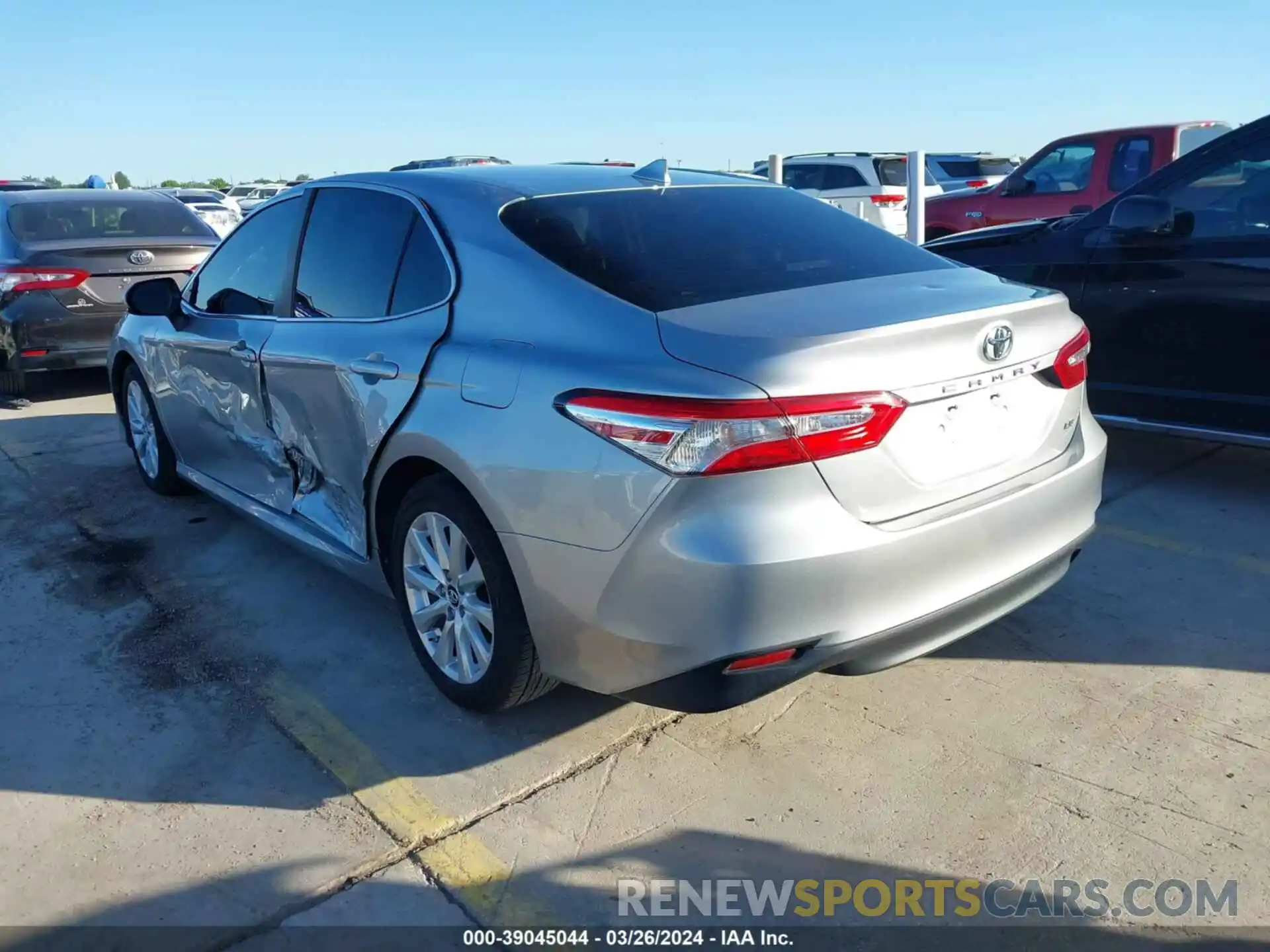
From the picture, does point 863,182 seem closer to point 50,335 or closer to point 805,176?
point 805,176

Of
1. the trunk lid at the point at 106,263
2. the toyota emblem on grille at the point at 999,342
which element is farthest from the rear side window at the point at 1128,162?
the toyota emblem on grille at the point at 999,342

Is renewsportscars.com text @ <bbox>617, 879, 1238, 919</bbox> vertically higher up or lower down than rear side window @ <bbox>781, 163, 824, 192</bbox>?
lower down

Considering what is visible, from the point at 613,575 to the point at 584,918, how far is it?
0.78 meters

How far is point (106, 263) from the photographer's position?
26.5 feet

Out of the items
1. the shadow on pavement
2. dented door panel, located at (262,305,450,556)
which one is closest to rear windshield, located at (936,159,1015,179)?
dented door panel, located at (262,305,450,556)

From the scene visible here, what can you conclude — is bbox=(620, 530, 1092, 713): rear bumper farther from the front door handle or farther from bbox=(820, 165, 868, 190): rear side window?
bbox=(820, 165, 868, 190): rear side window

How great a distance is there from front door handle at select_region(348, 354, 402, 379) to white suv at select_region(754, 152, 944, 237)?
12353 mm

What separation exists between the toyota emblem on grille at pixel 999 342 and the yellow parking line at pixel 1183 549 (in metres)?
1.98

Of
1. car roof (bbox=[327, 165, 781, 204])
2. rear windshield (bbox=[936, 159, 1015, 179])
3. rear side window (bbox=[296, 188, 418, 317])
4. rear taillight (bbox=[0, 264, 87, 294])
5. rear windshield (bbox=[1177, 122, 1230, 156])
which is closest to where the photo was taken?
car roof (bbox=[327, 165, 781, 204])

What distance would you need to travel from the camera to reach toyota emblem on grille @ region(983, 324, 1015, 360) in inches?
112

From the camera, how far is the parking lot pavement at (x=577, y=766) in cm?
264

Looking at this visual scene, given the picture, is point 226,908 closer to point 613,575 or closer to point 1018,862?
point 613,575

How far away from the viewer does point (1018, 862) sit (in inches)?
103

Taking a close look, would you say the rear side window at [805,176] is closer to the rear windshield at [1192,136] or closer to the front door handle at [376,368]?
the rear windshield at [1192,136]
